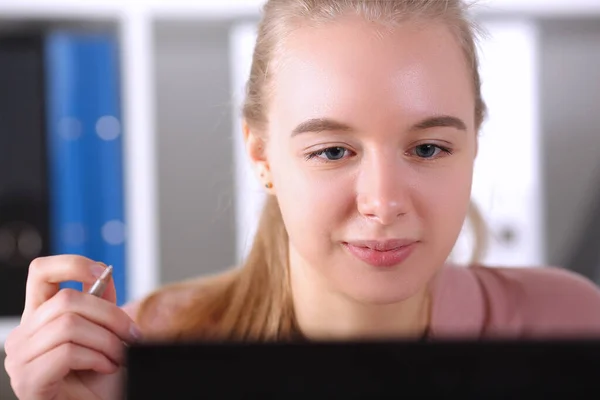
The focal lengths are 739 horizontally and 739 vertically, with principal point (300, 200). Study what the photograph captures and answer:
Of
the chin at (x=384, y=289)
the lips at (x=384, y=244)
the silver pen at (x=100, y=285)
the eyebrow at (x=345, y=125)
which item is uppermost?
the eyebrow at (x=345, y=125)

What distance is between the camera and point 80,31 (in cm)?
185

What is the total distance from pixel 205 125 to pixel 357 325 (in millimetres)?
1160

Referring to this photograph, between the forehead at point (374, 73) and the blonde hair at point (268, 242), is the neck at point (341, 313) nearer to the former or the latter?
the blonde hair at point (268, 242)

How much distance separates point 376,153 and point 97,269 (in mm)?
301

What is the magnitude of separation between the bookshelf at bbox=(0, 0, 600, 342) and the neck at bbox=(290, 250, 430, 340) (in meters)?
0.92

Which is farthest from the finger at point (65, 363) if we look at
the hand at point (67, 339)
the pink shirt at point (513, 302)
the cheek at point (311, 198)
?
the pink shirt at point (513, 302)

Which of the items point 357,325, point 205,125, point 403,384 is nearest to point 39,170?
point 205,125

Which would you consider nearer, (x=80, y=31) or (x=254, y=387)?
(x=254, y=387)

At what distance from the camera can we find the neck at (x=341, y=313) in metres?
0.92

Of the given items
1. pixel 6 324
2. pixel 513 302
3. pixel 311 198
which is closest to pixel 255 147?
pixel 311 198

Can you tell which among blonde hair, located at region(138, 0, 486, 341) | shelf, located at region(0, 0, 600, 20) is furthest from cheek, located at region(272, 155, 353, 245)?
shelf, located at region(0, 0, 600, 20)

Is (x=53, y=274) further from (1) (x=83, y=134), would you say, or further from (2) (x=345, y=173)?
(1) (x=83, y=134)

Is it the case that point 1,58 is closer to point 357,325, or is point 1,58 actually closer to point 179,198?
point 179,198

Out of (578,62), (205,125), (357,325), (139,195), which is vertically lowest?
(357,325)
